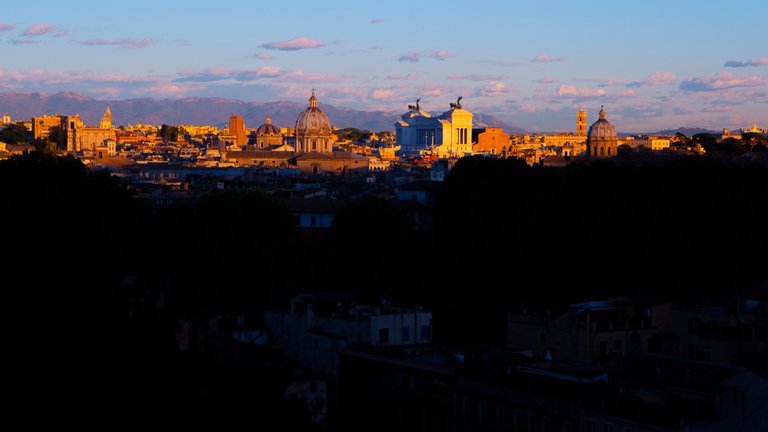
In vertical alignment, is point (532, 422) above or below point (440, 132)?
below

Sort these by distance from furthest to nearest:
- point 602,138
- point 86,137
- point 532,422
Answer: point 86,137, point 602,138, point 532,422

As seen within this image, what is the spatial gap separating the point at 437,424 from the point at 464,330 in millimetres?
8614

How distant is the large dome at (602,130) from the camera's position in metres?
134

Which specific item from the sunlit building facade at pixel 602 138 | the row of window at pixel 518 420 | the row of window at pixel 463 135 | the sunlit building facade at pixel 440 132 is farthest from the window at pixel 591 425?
the row of window at pixel 463 135

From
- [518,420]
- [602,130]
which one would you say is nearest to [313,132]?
[602,130]

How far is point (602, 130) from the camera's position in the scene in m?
134

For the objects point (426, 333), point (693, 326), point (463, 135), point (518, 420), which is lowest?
point (518, 420)

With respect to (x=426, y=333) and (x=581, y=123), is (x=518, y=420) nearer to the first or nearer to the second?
(x=426, y=333)

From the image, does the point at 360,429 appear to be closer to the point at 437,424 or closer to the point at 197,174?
the point at 437,424

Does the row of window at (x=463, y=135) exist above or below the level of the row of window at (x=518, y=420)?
above

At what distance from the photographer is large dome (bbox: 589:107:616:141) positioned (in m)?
134

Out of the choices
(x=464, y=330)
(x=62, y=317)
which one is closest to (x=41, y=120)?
(x=464, y=330)

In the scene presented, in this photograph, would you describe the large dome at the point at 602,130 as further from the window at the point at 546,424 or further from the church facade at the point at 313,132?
the window at the point at 546,424

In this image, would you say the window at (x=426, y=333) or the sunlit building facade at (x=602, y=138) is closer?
the window at (x=426, y=333)
